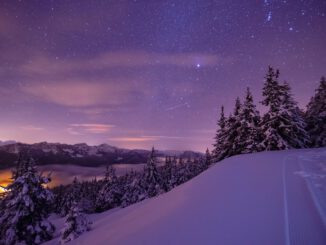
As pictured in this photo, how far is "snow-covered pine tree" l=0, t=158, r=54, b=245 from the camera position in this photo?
20.4 meters

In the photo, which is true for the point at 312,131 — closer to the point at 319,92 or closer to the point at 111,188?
the point at 319,92

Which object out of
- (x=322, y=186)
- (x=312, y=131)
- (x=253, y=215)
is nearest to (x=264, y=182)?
(x=322, y=186)

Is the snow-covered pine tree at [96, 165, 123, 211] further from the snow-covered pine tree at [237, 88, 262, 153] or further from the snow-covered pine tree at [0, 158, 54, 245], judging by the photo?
the snow-covered pine tree at [237, 88, 262, 153]

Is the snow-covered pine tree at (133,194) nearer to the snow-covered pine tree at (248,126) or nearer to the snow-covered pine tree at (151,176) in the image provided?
the snow-covered pine tree at (151,176)

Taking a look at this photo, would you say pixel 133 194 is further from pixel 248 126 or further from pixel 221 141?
pixel 248 126

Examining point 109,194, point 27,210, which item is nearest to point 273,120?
point 27,210

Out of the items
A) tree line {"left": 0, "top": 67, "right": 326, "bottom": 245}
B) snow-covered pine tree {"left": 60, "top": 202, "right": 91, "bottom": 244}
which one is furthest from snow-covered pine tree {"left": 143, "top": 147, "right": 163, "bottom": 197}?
snow-covered pine tree {"left": 60, "top": 202, "right": 91, "bottom": 244}

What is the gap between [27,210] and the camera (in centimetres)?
2073

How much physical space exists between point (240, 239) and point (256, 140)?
78.3 feet

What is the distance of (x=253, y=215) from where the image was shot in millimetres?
6184

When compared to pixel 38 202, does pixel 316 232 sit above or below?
above

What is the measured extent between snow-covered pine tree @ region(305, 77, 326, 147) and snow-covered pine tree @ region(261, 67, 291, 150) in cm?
619

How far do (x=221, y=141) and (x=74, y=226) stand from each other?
20.8 meters

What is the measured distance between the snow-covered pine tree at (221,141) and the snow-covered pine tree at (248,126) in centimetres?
272
